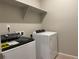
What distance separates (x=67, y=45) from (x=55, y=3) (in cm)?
160

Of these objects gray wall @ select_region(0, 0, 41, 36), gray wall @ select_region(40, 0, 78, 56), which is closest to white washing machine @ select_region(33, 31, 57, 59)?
gray wall @ select_region(0, 0, 41, 36)

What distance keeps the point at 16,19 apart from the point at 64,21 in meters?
1.68

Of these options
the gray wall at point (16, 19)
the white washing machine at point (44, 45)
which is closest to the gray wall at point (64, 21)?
the gray wall at point (16, 19)

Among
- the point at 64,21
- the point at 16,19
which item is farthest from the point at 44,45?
the point at 64,21

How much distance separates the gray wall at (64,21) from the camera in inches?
108

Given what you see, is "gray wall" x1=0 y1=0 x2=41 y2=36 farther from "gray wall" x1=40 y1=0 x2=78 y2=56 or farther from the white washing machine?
"gray wall" x1=40 y1=0 x2=78 y2=56

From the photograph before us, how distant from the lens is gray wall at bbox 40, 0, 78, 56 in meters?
2.74

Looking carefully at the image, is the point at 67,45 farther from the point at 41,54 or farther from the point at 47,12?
the point at 47,12

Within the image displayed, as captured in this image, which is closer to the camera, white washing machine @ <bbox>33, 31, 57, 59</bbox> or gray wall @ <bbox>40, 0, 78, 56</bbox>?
white washing machine @ <bbox>33, 31, 57, 59</bbox>

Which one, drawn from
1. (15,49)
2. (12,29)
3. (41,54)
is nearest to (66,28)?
(41,54)

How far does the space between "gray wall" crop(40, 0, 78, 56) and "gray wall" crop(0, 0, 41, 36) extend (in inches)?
27.2

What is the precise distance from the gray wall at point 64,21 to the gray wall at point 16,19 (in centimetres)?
69

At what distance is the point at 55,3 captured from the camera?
9.87 ft

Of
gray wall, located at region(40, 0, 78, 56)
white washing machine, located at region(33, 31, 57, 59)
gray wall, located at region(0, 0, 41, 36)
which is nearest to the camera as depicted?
gray wall, located at region(0, 0, 41, 36)
